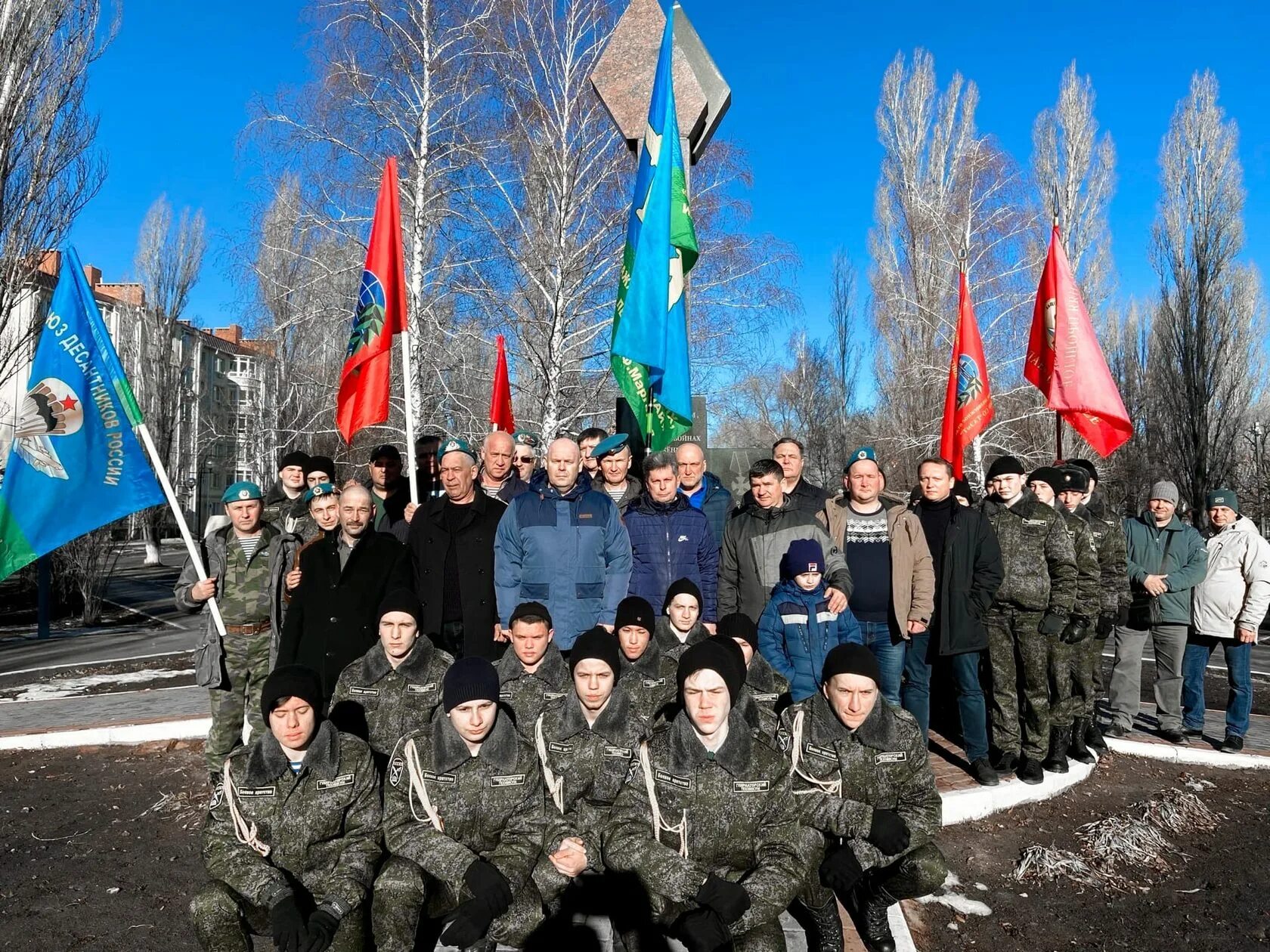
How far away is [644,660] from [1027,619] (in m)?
2.81

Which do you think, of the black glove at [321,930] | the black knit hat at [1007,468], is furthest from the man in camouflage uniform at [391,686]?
the black knit hat at [1007,468]

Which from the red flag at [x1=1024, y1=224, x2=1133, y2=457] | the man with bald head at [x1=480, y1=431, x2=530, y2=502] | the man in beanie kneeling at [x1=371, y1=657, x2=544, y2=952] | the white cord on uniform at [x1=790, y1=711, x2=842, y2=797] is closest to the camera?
the man in beanie kneeling at [x1=371, y1=657, x2=544, y2=952]

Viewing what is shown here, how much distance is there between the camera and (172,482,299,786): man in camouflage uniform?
5.33 meters

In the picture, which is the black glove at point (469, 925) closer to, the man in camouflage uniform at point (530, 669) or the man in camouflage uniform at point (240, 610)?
the man in camouflage uniform at point (530, 669)

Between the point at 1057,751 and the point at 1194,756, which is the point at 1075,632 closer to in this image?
the point at 1057,751

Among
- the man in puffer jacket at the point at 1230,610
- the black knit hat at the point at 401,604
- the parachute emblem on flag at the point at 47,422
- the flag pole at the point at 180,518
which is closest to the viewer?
the black knit hat at the point at 401,604

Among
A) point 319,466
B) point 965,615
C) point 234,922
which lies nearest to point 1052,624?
point 965,615

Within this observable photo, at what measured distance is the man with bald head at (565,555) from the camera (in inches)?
186

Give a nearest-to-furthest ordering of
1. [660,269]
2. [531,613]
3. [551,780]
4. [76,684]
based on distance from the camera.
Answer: [551,780] < [531,613] < [660,269] < [76,684]

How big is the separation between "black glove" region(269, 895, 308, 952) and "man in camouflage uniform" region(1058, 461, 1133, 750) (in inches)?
197

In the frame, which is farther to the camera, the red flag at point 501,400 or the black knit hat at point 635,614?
the red flag at point 501,400

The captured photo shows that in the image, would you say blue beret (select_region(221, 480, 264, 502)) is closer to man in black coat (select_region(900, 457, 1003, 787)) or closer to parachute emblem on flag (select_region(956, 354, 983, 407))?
man in black coat (select_region(900, 457, 1003, 787))

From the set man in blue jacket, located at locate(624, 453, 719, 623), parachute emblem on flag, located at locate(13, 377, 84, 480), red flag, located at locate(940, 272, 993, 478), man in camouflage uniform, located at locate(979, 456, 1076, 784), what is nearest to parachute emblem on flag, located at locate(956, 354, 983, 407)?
red flag, located at locate(940, 272, 993, 478)

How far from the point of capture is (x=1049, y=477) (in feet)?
19.3
